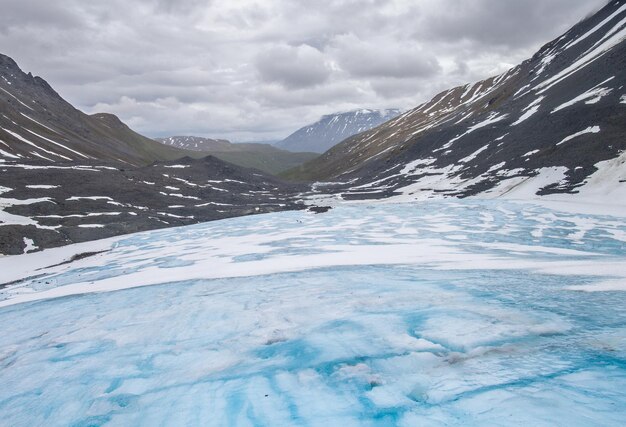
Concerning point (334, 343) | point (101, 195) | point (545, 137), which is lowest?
point (334, 343)

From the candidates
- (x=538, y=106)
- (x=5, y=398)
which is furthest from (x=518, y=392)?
(x=538, y=106)

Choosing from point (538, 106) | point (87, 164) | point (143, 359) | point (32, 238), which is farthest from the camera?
point (538, 106)

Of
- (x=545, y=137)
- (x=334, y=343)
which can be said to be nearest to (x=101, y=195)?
(x=334, y=343)

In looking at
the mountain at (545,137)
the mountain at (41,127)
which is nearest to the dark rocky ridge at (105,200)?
the mountain at (41,127)

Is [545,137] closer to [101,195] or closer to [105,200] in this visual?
[105,200]

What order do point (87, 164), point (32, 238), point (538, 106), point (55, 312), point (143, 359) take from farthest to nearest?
point (538, 106) < point (87, 164) < point (32, 238) < point (55, 312) < point (143, 359)

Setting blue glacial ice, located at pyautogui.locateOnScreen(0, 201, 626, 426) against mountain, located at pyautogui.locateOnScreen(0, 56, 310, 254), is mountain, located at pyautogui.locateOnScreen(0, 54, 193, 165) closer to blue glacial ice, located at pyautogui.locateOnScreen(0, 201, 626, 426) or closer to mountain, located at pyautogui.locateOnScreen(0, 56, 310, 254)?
mountain, located at pyautogui.locateOnScreen(0, 56, 310, 254)

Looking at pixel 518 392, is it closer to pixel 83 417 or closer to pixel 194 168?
pixel 83 417
